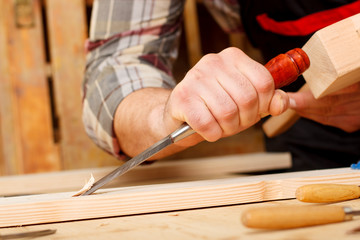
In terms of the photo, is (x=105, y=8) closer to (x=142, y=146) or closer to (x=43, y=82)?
(x=142, y=146)

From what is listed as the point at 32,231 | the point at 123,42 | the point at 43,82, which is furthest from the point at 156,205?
the point at 43,82

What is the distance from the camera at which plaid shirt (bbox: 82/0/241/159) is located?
49.2 inches

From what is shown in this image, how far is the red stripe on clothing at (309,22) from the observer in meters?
1.17

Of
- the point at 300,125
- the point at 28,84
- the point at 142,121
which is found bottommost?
the point at 28,84

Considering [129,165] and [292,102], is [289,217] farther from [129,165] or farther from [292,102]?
[292,102]

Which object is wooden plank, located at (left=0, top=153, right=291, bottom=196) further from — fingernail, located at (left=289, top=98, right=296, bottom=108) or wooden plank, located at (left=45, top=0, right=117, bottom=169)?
wooden plank, located at (left=45, top=0, right=117, bottom=169)

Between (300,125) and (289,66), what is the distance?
805 millimetres

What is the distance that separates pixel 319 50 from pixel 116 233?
471 mm

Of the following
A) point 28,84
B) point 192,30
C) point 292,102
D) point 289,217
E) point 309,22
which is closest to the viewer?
point 289,217

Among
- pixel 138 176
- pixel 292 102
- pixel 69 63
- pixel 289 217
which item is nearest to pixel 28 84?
pixel 69 63

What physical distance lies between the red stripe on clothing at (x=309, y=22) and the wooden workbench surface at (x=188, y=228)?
660 millimetres

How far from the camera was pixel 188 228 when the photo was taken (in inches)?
23.2

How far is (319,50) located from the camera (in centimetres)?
76

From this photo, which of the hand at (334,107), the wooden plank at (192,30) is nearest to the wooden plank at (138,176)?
the hand at (334,107)
